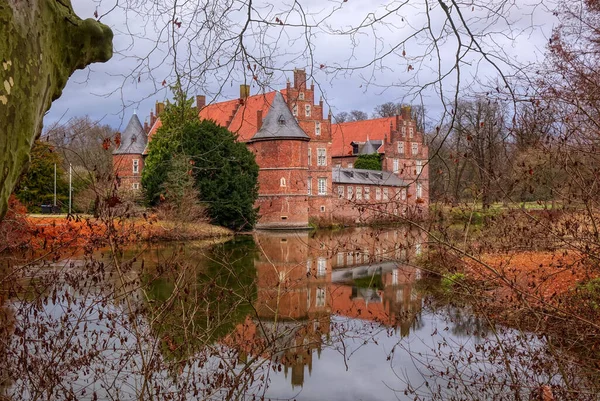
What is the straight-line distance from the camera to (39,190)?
29.0 metres

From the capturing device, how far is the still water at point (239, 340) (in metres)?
5.19

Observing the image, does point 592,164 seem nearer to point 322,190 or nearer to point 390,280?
point 390,280

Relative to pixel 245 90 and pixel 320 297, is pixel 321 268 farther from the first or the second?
pixel 245 90

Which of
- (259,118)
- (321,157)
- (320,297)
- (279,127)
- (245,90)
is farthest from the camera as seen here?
(321,157)

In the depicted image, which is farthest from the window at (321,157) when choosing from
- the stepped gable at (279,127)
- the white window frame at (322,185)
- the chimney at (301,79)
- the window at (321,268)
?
the chimney at (301,79)

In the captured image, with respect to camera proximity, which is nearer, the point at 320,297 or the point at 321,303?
the point at 321,303

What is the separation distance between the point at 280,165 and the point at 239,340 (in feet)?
94.1

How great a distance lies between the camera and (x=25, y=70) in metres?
1.35

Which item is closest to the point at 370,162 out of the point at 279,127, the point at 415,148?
the point at 415,148

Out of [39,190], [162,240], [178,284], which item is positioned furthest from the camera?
[39,190]

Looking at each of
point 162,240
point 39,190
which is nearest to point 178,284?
point 162,240

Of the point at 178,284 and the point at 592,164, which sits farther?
the point at 592,164

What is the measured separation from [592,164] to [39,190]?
2796 cm

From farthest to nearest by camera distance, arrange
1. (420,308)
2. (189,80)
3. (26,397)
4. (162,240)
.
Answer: (162,240) → (420,308) → (26,397) → (189,80)
